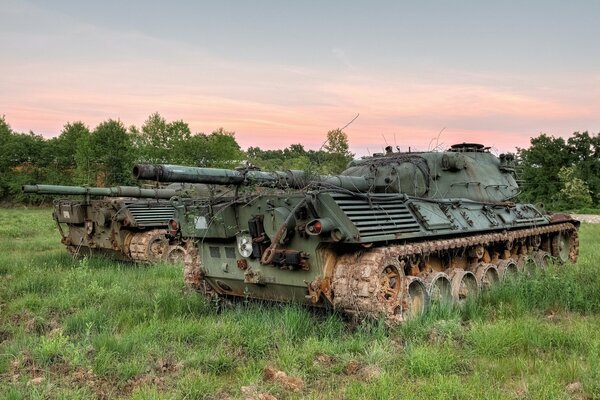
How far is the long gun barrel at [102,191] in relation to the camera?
12.9m

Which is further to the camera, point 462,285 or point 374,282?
point 462,285

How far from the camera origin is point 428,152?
10.1 meters

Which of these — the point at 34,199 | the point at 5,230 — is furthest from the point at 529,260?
the point at 34,199

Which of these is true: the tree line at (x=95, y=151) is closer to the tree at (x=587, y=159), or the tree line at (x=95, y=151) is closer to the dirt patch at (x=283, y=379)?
the tree at (x=587, y=159)

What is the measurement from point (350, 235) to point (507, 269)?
5046 mm

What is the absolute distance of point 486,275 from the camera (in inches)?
379

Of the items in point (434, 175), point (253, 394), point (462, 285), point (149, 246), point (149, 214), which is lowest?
point (253, 394)

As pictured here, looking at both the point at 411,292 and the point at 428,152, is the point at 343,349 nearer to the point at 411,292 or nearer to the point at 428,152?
the point at 411,292

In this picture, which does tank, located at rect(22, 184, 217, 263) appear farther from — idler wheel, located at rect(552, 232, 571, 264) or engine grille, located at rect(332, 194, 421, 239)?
idler wheel, located at rect(552, 232, 571, 264)

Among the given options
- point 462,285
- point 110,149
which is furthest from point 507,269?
point 110,149

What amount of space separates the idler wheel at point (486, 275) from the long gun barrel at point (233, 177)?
8.69 ft

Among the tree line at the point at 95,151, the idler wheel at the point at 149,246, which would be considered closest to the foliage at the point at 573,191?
the tree line at the point at 95,151

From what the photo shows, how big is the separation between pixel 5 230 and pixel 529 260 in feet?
67.9

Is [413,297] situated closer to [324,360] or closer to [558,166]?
[324,360]
